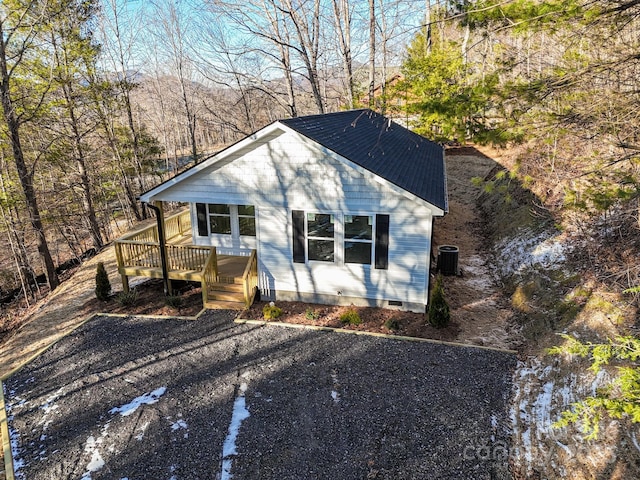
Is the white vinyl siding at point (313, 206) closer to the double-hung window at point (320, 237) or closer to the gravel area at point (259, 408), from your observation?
the double-hung window at point (320, 237)

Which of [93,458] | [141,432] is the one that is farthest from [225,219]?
[93,458]

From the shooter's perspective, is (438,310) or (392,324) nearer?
(438,310)

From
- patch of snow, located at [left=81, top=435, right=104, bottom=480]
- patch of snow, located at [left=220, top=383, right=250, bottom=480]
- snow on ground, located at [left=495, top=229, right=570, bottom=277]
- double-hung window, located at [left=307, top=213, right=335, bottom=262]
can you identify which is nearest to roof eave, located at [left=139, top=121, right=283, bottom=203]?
double-hung window, located at [left=307, top=213, right=335, bottom=262]

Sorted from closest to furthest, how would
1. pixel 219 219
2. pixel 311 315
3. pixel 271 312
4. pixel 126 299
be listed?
pixel 311 315 < pixel 271 312 < pixel 126 299 < pixel 219 219

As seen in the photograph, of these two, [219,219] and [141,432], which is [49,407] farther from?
[219,219]

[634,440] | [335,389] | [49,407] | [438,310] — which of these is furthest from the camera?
[438,310]

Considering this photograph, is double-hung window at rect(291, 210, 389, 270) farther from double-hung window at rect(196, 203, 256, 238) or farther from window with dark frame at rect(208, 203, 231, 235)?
window with dark frame at rect(208, 203, 231, 235)
